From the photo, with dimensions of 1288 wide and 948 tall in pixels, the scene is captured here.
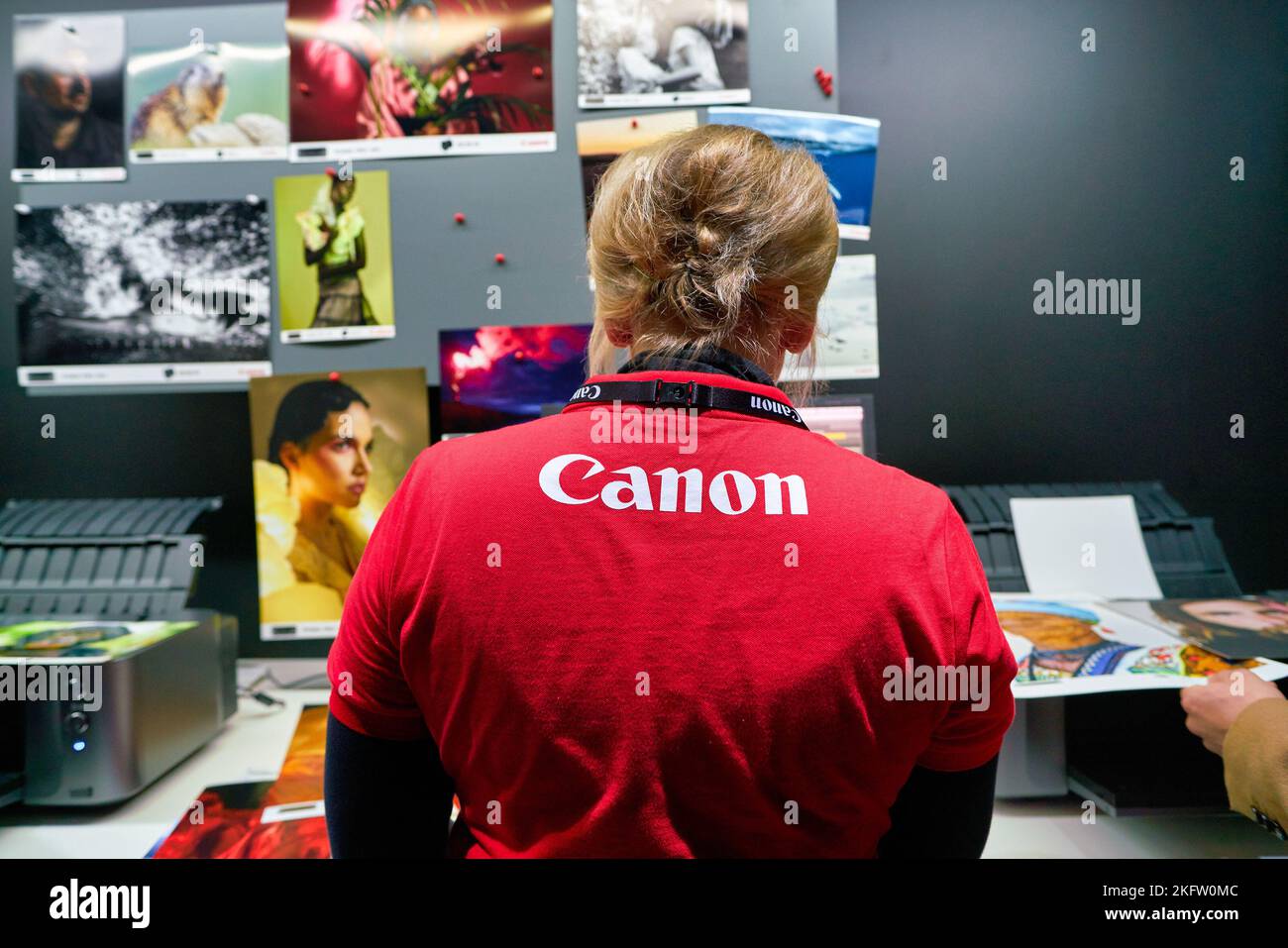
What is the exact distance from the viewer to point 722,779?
1.50ft

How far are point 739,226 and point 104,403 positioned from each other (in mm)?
1025

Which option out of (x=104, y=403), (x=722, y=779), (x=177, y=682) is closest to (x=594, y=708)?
(x=722, y=779)

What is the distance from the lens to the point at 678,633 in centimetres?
45

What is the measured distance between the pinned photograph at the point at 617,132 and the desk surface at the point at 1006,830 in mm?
918

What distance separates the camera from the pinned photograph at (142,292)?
1.00m

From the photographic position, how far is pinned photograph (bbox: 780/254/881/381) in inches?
38.6

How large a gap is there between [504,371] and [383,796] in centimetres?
62

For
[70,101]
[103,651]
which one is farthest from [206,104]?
[103,651]

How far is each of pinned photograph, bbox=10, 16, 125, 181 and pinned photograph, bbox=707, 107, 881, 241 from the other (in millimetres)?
866

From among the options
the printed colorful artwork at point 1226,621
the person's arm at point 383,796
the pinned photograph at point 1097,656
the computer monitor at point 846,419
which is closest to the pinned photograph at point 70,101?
the person's arm at point 383,796

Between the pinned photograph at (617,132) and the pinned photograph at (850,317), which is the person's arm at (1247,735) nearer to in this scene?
the pinned photograph at (850,317)
